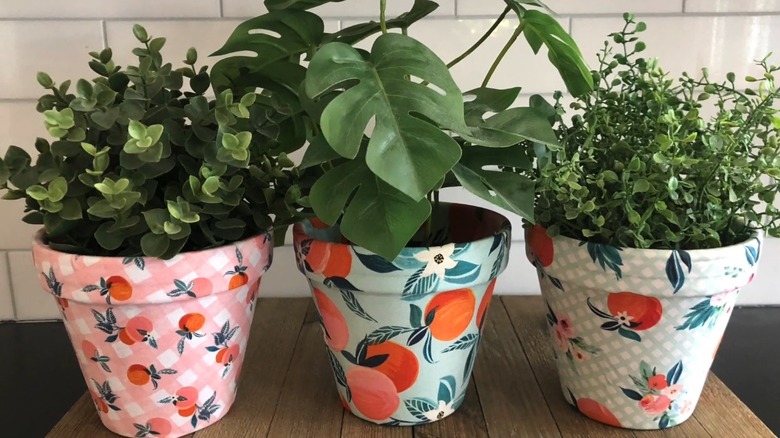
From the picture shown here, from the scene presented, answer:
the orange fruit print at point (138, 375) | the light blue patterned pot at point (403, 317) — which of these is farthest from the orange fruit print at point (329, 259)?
the orange fruit print at point (138, 375)

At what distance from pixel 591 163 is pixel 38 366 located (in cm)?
85

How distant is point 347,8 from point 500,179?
0.51 metres

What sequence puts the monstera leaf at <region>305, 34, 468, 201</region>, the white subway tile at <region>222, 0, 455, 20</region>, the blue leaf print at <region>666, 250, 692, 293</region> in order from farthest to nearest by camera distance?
the white subway tile at <region>222, 0, 455, 20</region> → the blue leaf print at <region>666, 250, 692, 293</region> → the monstera leaf at <region>305, 34, 468, 201</region>

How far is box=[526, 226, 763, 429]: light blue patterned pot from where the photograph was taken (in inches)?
25.0

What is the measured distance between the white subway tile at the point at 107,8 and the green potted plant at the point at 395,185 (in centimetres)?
27

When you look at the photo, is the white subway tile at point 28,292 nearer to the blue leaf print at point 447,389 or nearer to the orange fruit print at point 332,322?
the orange fruit print at point 332,322

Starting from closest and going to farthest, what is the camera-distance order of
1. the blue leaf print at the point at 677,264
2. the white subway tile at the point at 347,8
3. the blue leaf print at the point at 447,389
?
the blue leaf print at the point at 677,264 < the blue leaf print at the point at 447,389 < the white subway tile at the point at 347,8

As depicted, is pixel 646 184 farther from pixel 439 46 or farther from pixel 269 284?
pixel 269 284

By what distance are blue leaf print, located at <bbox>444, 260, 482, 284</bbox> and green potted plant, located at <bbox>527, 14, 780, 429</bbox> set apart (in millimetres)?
92

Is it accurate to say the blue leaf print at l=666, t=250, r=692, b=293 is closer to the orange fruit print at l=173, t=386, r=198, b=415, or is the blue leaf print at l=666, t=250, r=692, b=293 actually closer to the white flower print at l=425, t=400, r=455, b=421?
the white flower print at l=425, t=400, r=455, b=421

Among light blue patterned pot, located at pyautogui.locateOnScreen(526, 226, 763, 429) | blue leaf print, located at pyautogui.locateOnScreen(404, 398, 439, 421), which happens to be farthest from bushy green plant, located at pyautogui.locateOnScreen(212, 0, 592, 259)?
blue leaf print, located at pyautogui.locateOnScreen(404, 398, 439, 421)

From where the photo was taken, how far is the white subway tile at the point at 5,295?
3.66 ft

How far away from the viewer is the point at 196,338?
68 cm

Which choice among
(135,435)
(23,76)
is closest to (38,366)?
(135,435)
